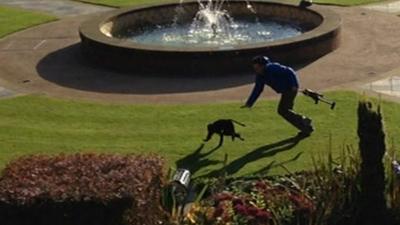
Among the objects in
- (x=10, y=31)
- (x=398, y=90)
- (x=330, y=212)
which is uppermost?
(x=330, y=212)

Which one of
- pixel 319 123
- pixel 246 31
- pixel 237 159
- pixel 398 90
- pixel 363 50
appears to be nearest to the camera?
pixel 237 159

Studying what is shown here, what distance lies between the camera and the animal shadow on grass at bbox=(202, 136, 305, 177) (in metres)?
13.0

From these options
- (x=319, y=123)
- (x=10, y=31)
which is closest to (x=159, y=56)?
(x=319, y=123)

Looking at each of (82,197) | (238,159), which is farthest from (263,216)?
(238,159)

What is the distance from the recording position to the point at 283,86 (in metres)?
14.2

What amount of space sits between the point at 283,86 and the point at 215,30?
8.69 meters

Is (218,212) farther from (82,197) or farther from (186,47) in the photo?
(186,47)

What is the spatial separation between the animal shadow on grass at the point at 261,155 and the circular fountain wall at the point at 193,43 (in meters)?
4.38

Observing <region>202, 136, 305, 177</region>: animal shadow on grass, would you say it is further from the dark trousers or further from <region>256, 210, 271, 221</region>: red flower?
<region>256, 210, 271, 221</region>: red flower

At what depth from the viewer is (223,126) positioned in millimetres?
13781

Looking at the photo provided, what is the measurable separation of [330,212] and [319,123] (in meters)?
4.95

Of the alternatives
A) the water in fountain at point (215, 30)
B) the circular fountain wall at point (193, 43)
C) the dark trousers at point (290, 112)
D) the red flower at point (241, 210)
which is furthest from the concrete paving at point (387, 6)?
the red flower at point (241, 210)

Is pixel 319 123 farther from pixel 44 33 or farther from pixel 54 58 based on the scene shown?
pixel 44 33

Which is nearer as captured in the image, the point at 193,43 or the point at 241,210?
the point at 241,210
